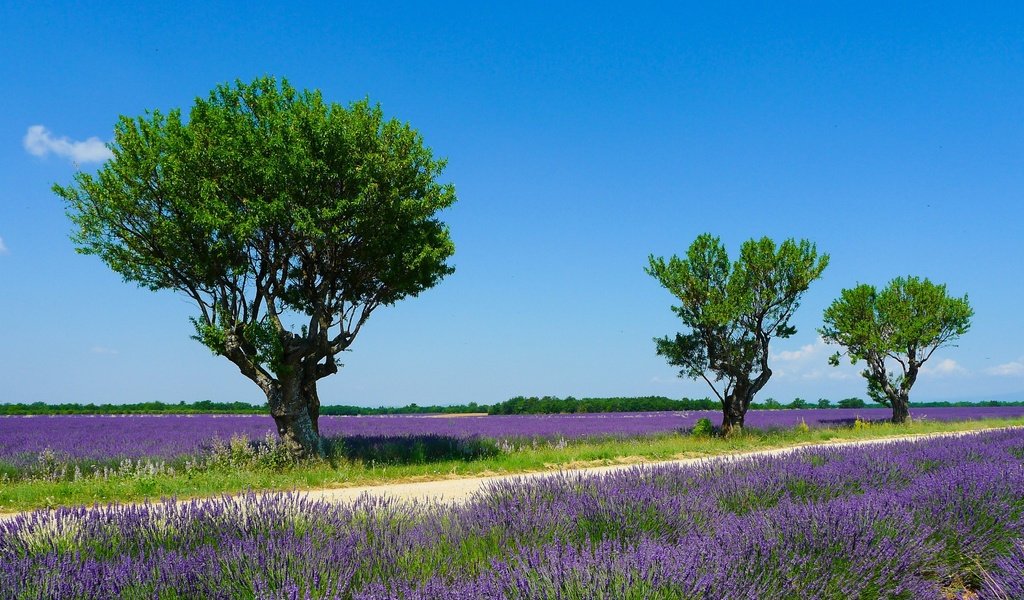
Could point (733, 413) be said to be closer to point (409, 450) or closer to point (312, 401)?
point (409, 450)

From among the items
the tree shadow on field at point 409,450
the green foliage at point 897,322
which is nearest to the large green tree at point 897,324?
the green foliage at point 897,322

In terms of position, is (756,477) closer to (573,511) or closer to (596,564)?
(573,511)

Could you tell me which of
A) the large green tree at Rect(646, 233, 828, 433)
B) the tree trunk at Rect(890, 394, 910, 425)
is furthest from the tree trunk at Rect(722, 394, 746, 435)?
the tree trunk at Rect(890, 394, 910, 425)

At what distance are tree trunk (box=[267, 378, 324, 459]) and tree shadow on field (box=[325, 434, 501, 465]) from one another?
598 millimetres

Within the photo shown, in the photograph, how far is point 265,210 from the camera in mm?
11688

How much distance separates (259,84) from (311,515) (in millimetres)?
11843

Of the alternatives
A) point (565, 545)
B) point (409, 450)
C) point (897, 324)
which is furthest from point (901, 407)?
point (565, 545)

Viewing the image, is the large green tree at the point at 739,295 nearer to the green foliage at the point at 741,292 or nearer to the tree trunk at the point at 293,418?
the green foliage at the point at 741,292

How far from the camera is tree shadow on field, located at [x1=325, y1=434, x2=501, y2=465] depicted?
45.6 ft

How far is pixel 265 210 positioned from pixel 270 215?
13 cm

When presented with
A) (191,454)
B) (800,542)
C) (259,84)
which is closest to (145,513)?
(800,542)

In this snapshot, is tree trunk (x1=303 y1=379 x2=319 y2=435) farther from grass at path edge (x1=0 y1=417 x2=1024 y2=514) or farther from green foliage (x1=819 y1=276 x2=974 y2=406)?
green foliage (x1=819 y1=276 x2=974 y2=406)

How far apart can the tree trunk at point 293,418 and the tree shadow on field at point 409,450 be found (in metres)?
0.60

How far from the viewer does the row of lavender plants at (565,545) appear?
2826 millimetres
